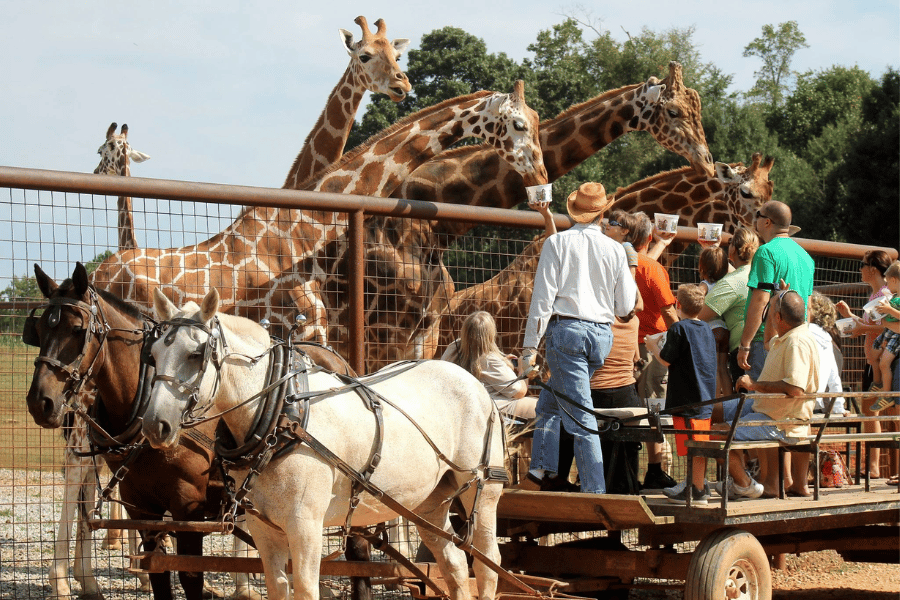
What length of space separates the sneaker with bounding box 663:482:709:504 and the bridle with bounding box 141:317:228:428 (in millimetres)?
2617

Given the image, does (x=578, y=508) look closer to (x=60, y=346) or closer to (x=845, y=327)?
(x=60, y=346)

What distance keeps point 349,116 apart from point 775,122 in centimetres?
3010

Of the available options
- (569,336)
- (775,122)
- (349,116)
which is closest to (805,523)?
(569,336)

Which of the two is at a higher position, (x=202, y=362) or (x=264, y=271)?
(x=264, y=271)

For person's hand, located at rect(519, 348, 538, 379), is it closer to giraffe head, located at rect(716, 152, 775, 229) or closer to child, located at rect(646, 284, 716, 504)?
child, located at rect(646, 284, 716, 504)

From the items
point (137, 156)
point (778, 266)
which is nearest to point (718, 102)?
point (137, 156)

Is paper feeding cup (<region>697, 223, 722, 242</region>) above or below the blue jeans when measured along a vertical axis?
above

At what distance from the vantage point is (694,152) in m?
10.4

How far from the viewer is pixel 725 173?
1080cm

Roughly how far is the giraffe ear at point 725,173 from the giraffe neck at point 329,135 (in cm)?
402

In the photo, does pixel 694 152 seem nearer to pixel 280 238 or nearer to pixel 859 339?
pixel 859 339

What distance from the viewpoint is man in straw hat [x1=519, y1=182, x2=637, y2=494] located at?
5.69m

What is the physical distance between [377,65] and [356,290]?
15.9ft

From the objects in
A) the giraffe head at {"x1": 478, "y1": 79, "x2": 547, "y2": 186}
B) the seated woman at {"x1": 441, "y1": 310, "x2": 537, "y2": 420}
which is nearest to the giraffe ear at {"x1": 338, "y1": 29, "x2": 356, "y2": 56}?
the giraffe head at {"x1": 478, "y1": 79, "x2": 547, "y2": 186}
